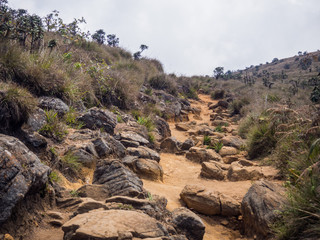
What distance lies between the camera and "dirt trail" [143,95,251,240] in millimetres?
4273

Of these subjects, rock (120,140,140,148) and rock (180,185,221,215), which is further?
rock (120,140,140,148)

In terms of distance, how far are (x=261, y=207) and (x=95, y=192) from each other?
8.51 feet

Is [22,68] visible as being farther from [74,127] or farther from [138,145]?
[138,145]

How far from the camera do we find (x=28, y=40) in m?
9.34

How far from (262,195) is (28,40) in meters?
9.64

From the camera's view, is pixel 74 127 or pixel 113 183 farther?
pixel 74 127

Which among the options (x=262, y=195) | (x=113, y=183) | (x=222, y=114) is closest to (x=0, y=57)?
(x=113, y=183)

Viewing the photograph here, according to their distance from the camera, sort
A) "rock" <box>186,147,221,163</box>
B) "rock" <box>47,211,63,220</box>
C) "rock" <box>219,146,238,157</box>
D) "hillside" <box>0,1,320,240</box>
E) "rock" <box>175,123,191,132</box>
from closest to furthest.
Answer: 1. "hillside" <box>0,1,320,240</box>
2. "rock" <box>47,211,63,220</box>
3. "rock" <box>186,147,221,163</box>
4. "rock" <box>219,146,238,157</box>
5. "rock" <box>175,123,191,132</box>

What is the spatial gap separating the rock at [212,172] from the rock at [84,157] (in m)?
3.16

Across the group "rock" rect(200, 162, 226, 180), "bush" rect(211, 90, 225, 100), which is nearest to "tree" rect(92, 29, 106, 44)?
"bush" rect(211, 90, 225, 100)

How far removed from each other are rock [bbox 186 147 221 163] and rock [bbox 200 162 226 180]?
118cm

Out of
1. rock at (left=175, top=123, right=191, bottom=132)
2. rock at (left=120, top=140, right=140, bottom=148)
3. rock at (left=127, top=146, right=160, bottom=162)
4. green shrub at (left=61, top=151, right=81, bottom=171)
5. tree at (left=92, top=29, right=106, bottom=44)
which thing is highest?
tree at (left=92, top=29, right=106, bottom=44)

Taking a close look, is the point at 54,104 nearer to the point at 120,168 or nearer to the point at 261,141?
the point at 120,168

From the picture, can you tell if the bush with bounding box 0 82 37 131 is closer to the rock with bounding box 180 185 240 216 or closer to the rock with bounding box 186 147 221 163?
the rock with bounding box 180 185 240 216
